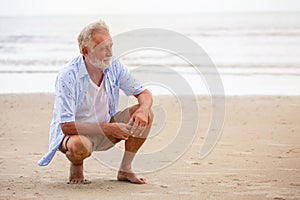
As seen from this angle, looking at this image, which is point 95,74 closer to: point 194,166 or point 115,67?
point 115,67

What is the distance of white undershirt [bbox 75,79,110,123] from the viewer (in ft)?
→ 16.7

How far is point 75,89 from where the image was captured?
4.98 meters

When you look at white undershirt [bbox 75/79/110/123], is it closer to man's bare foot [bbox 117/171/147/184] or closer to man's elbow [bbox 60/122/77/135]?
man's elbow [bbox 60/122/77/135]

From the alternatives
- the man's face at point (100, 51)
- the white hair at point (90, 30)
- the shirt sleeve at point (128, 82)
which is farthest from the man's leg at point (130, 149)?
the white hair at point (90, 30)

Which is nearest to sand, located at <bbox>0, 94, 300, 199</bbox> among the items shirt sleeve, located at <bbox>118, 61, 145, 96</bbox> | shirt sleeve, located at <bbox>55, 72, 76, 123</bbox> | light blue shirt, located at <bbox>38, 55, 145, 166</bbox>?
light blue shirt, located at <bbox>38, 55, 145, 166</bbox>

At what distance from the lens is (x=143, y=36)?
22750mm

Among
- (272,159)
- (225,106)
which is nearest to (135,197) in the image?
(272,159)

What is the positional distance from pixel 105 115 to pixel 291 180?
147cm

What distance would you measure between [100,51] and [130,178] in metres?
0.99

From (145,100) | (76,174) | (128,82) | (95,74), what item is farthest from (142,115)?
(76,174)

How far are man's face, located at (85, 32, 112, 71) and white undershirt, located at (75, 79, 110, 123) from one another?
169 millimetres

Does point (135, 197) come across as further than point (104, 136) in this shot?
No

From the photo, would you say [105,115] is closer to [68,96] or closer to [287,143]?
[68,96]

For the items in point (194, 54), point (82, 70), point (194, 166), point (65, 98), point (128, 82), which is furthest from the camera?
point (194, 54)
